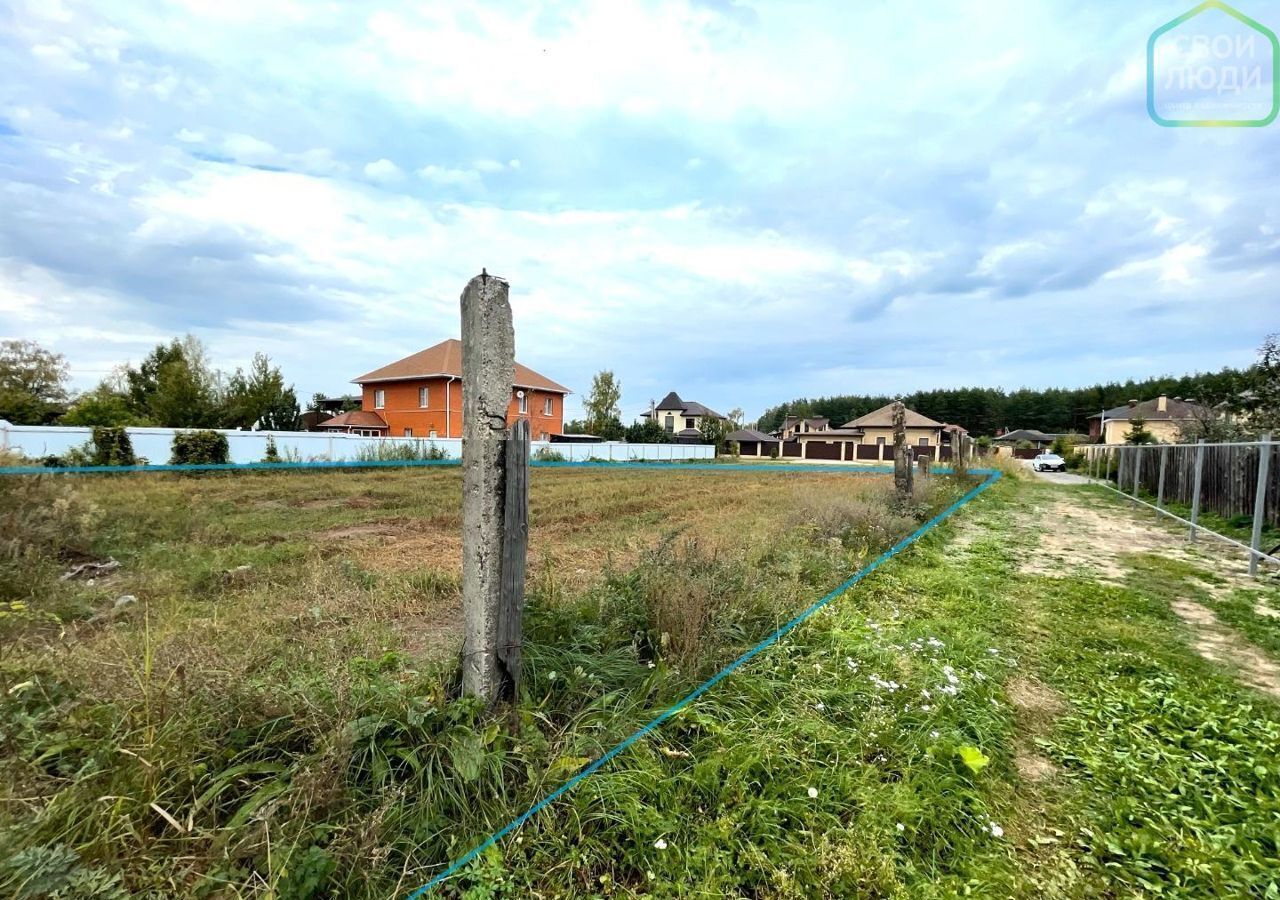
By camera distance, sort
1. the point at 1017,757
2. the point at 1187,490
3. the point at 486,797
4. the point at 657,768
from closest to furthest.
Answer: the point at 486,797 < the point at 657,768 < the point at 1017,757 < the point at 1187,490

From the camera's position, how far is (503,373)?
7.27 ft

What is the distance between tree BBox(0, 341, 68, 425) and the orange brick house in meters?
11.7

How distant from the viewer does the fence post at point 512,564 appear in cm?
219

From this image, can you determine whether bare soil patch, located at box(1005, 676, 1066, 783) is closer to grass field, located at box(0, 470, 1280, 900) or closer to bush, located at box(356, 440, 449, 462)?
grass field, located at box(0, 470, 1280, 900)

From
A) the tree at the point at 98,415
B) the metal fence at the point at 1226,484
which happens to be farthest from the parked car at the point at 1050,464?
the tree at the point at 98,415

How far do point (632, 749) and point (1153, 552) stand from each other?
846 centimetres

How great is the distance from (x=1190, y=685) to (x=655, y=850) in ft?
11.1

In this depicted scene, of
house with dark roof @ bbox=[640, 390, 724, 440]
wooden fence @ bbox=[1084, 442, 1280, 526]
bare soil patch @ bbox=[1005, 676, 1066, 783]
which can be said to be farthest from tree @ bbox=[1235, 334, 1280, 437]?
house with dark roof @ bbox=[640, 390, 724, 440]

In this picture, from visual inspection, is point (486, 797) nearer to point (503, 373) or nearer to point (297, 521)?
point (503, 373)

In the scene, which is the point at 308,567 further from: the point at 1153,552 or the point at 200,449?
the point at 200,449

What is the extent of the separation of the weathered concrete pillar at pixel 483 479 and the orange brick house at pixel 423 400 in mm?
23880

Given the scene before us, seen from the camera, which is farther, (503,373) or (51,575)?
(51,575)

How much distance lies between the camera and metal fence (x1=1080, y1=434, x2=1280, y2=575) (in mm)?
6064

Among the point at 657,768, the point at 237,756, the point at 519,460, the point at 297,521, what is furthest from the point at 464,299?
the point at 297,521
